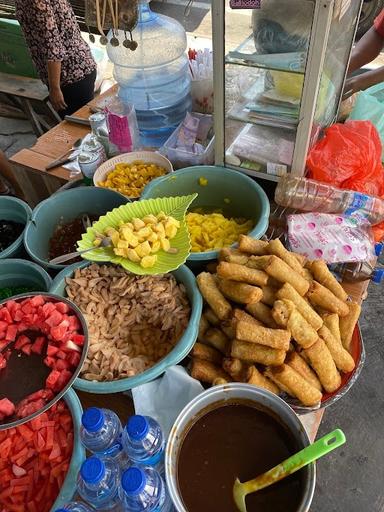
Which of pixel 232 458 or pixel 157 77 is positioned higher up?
pixel 157 77

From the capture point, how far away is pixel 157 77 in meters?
2.35

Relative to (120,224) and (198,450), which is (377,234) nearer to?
(120,224)

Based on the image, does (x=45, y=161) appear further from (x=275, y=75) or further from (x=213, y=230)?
(x=275, y=75)

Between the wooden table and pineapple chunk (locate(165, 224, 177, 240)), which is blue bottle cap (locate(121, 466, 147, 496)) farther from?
the wooden table

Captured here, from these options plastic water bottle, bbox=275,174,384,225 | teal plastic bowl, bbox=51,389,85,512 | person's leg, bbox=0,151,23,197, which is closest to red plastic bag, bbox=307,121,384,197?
plastic water bottle, bbox=275,174,384,225

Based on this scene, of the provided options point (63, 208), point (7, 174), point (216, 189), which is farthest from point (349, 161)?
point (7, 174)

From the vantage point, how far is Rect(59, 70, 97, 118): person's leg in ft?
10.6

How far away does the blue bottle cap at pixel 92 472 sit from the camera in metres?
0.87

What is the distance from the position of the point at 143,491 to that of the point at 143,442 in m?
0.11

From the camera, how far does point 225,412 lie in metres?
1.15

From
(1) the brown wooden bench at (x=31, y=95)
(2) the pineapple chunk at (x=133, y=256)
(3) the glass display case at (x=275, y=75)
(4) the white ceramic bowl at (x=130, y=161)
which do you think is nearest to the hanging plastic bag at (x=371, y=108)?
(3) the glass display case at (x=275, y=75)

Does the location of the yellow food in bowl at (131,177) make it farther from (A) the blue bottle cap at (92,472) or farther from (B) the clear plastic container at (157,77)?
(A) the blue bottle cap at (92,472)

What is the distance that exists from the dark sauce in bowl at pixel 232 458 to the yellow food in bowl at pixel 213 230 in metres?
0.68

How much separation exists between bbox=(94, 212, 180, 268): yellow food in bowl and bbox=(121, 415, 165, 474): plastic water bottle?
1.98ft
